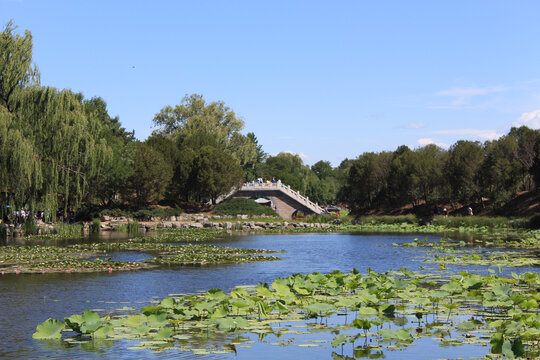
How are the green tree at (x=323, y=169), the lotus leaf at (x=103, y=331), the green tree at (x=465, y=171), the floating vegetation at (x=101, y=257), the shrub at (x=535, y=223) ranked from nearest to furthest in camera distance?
the lotus leaf at (x=103, y=331) < the floating vegetation at (x=101, y=257) < the shrub at (x=535, y=223) < the green tree at (x=465, y=171) < the green tree at (x=323, y=169)

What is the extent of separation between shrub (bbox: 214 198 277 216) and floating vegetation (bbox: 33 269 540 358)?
179ft

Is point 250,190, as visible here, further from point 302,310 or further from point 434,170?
point 302,310

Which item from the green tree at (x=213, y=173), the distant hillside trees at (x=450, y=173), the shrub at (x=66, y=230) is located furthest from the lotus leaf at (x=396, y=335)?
the green tree at (x=213, y=173)

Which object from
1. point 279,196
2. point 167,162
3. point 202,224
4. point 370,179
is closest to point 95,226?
point 202,224

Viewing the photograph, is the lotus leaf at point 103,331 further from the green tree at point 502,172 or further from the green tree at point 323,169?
the green tree at point 323,169

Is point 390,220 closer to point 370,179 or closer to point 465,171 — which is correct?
point 465,171

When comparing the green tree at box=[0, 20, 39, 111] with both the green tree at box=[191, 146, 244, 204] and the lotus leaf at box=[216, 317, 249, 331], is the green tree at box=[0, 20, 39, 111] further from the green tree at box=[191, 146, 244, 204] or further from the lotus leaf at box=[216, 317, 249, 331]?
the green tree at box=[191, 146, 244, 204]

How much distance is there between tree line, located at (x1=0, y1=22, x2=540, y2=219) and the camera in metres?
33.0

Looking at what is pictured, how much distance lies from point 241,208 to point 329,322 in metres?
57.8

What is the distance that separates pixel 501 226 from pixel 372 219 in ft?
52.9

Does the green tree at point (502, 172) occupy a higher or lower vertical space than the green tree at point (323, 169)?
lower

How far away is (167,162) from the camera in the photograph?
69500 millimetres

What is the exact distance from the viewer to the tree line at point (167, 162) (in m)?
33.0

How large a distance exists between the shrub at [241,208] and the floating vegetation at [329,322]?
54.6 metres
